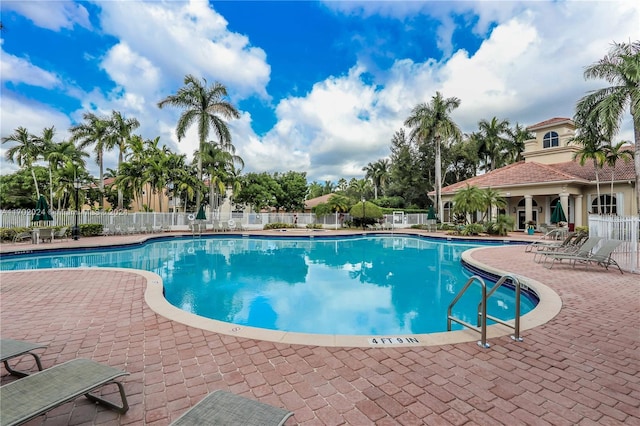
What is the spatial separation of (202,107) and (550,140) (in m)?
28.3

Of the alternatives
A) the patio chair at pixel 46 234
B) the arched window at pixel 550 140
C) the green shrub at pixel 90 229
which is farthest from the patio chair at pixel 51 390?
the arched window at pixel 550 140

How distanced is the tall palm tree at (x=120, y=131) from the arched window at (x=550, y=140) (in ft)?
112

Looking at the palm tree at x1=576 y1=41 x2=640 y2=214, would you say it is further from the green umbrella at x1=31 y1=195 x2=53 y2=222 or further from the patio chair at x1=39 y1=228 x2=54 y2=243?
the green umbrella at x1=31 y1=195 x2=53 y2=222

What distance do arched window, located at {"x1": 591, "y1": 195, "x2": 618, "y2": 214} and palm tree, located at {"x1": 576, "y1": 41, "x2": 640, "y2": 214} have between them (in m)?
5.52

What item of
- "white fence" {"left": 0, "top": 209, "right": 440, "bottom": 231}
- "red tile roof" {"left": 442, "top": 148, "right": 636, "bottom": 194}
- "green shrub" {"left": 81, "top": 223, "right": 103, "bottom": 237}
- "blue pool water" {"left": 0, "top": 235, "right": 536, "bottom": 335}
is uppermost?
"red tile roof" {"left": 442, "top": 148, "right": 636, "bottom": 194}

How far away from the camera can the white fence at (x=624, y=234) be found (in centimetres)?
787

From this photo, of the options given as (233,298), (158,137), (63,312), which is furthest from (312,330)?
(158,137)

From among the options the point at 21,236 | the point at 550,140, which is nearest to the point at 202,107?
the point at 21,236

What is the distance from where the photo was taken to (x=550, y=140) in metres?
25.0

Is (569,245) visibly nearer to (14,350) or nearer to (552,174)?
Answer: (552,174)

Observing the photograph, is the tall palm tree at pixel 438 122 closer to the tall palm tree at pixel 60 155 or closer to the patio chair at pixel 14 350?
the patio chair at pixel 14 350

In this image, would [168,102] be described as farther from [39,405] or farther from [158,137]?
[39,405]

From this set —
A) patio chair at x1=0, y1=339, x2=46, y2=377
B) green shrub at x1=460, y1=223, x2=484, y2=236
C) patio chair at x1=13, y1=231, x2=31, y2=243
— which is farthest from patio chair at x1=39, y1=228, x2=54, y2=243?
green shrub at x1=460, y1=223, x2=484, y2=236

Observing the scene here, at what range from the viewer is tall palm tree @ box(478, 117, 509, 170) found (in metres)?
34.0
